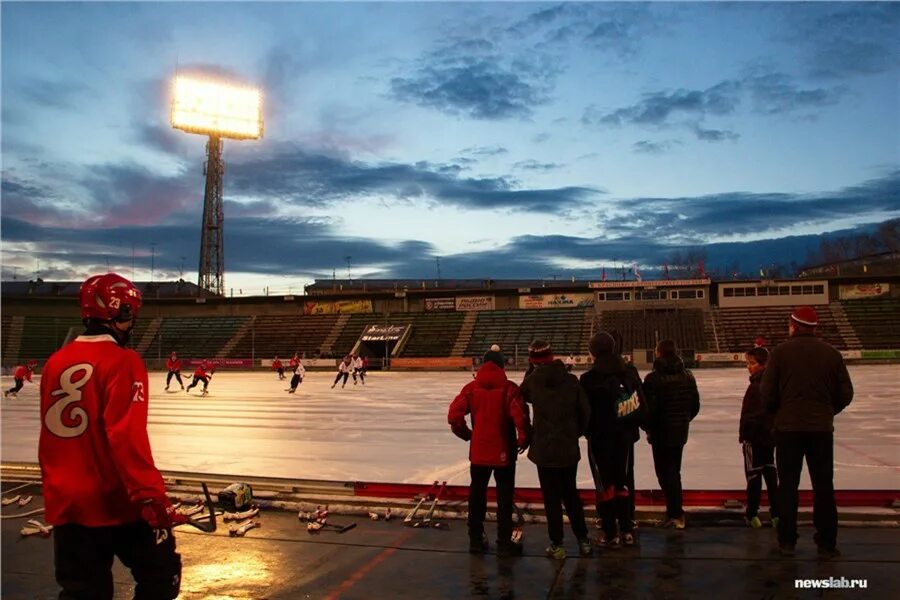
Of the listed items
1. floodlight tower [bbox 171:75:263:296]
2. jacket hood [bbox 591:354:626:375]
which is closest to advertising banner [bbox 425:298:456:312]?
floodlight tower [bbox 171:75:263:296]

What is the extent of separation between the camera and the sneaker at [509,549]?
5.46 metres

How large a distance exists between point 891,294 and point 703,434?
4837cm

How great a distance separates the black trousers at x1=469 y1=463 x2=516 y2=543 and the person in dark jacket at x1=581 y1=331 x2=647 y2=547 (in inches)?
28.7

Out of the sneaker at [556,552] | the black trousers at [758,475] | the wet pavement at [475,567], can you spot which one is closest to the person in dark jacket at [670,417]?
the wet pavement at [475,567]

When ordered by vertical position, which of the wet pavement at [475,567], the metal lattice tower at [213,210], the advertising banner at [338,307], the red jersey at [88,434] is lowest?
the wet pavement at [475,567]

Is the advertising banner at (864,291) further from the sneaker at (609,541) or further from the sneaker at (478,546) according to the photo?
the sneaker at (478,546)

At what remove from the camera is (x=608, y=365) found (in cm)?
582

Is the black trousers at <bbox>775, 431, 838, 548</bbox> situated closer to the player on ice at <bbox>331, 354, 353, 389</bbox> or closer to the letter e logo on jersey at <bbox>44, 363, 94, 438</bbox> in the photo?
the letter e logo on jersey at <bbox>44, 363, 94, 438</bbox>

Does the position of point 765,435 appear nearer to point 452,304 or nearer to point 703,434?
Answer: point 703,434

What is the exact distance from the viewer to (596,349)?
588cm

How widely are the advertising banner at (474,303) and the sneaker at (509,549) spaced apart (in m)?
51.2

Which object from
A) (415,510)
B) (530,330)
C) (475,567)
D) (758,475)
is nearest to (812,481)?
(758,475)

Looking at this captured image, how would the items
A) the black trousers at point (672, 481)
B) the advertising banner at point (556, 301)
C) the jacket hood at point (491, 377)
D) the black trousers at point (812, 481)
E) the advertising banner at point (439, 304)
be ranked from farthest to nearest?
the advertising banner at point (439, 304), the advertising banner at point (556, 301), the black trousers at point (672, 481), the jacket hood at point (491, 377), the black trousers at point (812, 481)

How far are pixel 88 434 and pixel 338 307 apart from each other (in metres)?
57.9
